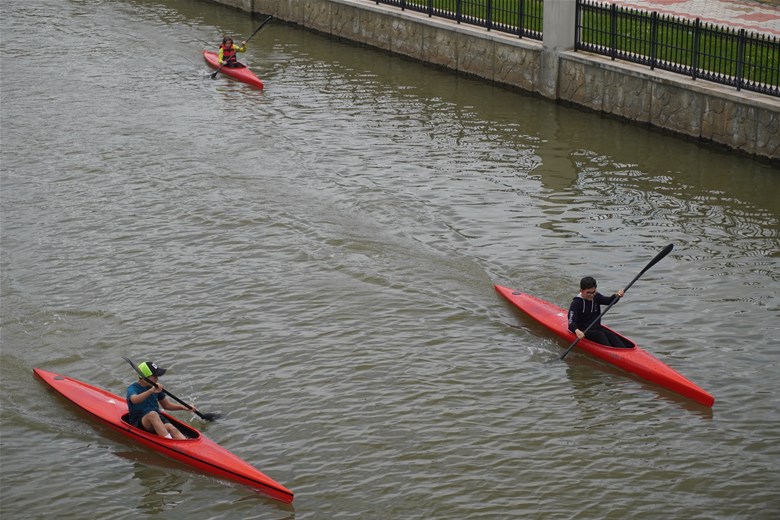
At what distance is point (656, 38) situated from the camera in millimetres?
20766

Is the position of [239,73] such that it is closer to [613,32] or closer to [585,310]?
[613,32]

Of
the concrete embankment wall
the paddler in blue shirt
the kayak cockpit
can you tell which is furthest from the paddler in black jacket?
the concrete embankment wall

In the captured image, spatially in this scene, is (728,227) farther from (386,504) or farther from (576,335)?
(386,504)

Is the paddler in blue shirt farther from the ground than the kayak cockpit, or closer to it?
farther from the ground

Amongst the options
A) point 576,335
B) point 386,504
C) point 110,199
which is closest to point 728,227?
point 576,335

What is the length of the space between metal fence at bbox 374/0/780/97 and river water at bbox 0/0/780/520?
1323mm

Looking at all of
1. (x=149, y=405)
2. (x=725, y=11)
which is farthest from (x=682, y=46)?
(x=149, y=405)

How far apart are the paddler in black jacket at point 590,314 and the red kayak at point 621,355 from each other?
0.09 metres

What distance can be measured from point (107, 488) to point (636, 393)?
596 centimetres

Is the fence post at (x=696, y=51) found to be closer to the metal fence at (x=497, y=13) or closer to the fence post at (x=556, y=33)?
the fence post at (x=556, y=33)

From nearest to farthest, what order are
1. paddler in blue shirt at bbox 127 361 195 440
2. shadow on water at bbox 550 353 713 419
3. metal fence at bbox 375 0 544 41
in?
1. paddler in blue shirt at bbox 127 361 195 440
2. shadow on water at bbox 550 353 713 419
3. metal fence at bbox 375 0 544 41

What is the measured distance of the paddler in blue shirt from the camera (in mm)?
11562

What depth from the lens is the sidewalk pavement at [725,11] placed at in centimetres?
2359

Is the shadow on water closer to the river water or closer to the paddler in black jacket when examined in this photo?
the river water
